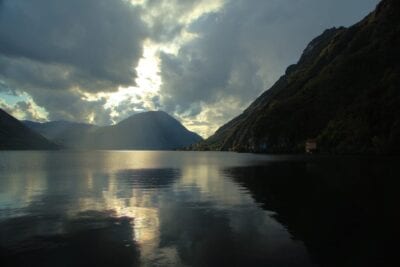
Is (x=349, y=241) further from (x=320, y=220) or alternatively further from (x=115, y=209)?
(x=115, y=209)

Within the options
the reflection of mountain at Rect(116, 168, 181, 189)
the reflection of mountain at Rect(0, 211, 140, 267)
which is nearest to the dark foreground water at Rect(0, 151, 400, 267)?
the reflection of mountain at Rect(0, 211, 140, 267)

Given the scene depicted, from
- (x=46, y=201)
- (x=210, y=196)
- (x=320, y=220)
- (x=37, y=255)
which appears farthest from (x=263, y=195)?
(x=37, y=255)

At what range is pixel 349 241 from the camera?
28406mm

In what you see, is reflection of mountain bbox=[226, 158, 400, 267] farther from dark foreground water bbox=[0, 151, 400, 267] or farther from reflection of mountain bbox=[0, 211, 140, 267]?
reflection of mountain bbox=[0, 211, 140, 267]

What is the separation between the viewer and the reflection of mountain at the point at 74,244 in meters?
23.4

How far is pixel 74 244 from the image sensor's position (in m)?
27.6

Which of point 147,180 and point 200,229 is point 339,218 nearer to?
point 200,229

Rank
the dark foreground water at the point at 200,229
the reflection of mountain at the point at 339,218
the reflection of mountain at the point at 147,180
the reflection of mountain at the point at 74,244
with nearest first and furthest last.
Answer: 1. the reflection of mountain at the point at 74,244
2. the dark foreground water at the point at 200,229
3. the reflection of mountain at the point at 339,218
4. the reflection of mountain at the point at 147,180

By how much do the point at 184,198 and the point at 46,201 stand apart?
2022 centimetres

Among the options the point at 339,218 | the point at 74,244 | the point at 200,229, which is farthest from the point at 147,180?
the point at 74,244

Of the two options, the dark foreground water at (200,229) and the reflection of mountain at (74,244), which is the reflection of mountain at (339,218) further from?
the reflection of mountain at (74,244)

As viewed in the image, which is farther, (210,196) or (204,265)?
(210,196)

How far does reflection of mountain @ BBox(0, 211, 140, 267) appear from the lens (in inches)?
922

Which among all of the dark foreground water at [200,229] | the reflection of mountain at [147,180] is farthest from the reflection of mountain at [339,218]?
the reflection of mountain at [147,180]
